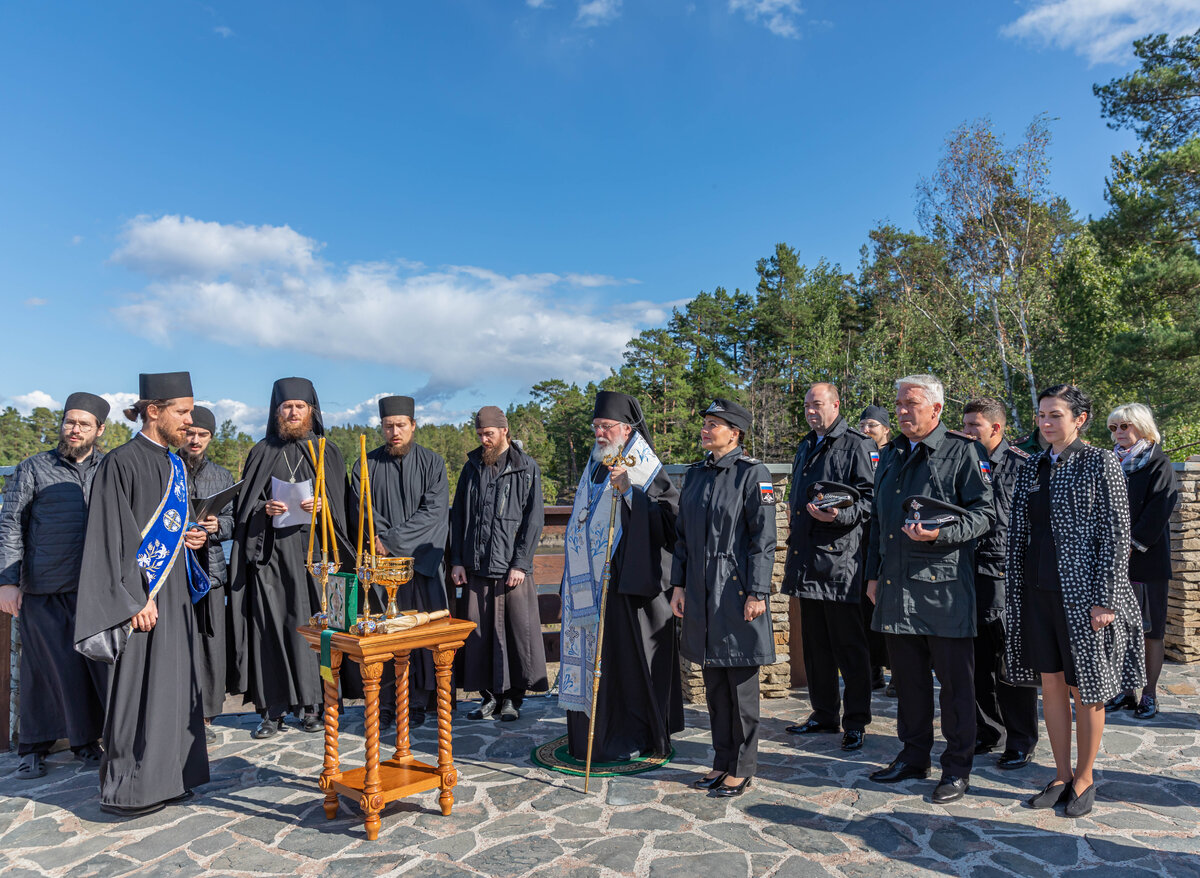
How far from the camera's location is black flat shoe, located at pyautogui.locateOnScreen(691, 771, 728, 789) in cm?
448

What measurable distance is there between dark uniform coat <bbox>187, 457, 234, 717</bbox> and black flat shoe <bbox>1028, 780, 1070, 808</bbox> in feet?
17.1

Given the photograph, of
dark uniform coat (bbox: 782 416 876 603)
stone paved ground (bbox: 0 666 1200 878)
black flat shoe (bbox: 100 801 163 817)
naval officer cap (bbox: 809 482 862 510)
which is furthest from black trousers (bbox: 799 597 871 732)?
black flat shoe (bbox: 100 801 163 817)

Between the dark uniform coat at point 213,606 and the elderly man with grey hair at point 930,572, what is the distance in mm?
4409

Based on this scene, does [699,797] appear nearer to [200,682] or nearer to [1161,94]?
[200,682]

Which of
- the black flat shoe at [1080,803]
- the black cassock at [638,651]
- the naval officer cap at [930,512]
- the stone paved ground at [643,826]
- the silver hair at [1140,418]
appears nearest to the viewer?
the stone paved ground at [643,826]

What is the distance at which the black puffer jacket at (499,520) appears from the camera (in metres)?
6.03

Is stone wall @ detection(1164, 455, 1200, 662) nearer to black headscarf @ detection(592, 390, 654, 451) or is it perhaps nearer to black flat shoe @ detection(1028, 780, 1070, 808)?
black flat shoe @ detection(1028, 780, 1070, 808)

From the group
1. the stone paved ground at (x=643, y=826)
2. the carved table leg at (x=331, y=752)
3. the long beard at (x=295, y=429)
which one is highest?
the long beard at (x=295, y=429)

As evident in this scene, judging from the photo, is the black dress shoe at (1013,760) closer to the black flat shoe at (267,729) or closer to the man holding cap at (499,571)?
the man holding cap at (499,571)

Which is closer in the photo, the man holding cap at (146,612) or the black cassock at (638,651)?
the man holding cap at (146,612)

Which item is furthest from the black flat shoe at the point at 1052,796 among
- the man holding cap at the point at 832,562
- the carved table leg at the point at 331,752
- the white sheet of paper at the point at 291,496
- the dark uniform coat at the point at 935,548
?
the white sheet of paper at the point at 291,496

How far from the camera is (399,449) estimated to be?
6078 mm

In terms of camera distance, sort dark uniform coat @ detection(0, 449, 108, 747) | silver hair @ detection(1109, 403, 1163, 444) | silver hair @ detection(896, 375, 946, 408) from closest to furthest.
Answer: silver hair @ detection(896, 375, 946, 408) → dark uniform coat @ detection(0, 449, 108, 747) → silver hair @ detection(1109, 403, 1163, 444)

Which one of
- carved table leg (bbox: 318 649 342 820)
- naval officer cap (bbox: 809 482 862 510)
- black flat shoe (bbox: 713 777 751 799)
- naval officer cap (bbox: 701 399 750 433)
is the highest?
naval officer cap (bbox: 701 399 750 433)
